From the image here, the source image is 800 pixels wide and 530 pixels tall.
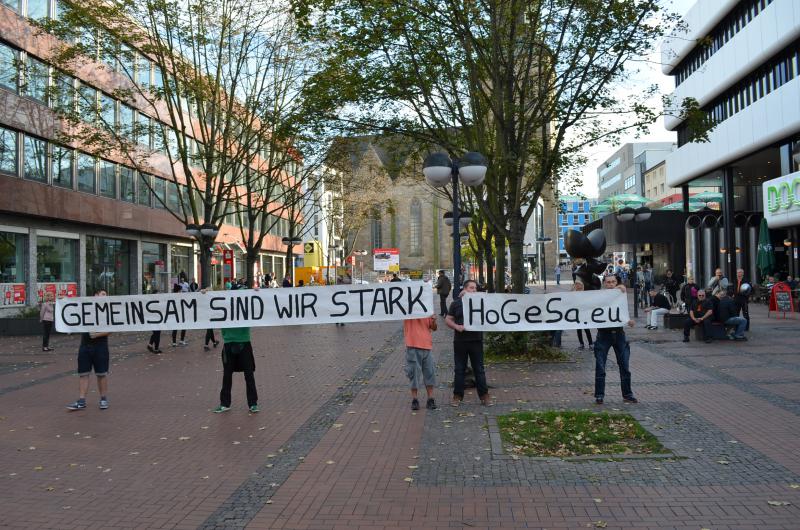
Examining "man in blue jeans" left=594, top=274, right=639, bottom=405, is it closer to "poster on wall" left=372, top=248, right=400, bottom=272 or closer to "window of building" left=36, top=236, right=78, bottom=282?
"window of building" left=36, top=236, right=78, bottom=282

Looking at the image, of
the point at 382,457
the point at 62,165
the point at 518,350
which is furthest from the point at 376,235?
the point at 382,457

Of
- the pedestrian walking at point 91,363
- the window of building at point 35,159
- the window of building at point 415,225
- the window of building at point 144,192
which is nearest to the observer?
the pedestrian walking at point 91,363

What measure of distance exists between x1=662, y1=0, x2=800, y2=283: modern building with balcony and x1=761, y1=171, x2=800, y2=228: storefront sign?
0.08 meters

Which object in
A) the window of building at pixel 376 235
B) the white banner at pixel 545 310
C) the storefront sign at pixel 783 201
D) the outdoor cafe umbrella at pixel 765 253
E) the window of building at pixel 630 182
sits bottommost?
the white banner at pixel 545 310

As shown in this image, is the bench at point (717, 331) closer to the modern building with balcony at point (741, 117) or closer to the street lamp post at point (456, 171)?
the street lamp post at point (456, 171)

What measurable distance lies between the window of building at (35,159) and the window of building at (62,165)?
1.43 ft

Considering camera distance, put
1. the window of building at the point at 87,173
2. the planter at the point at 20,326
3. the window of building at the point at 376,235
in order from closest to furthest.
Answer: the planter at the point at 20,326 → the window of building at the point at 87,173 → the window of building at the point at 376,235

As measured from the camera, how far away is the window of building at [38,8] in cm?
2688

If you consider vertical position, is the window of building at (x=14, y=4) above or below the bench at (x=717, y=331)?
above

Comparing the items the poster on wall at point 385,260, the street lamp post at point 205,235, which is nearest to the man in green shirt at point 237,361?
the street lamp post at point 205,235

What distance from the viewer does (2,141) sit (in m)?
25.3

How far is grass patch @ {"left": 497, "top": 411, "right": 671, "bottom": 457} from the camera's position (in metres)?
7.15

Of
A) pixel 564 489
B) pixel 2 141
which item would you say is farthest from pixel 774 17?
pixel 2 141

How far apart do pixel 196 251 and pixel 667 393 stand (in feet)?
130
